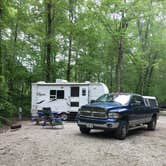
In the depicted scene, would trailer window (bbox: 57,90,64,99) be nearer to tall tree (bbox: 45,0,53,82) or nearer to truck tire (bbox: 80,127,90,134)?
tall tree (bbox: 45,0,53,82)

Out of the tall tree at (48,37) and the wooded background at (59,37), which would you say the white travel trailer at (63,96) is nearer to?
the wooded background at (59,37)

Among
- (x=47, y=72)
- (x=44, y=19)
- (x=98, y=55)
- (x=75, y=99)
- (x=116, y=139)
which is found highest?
(x=44, y=19)

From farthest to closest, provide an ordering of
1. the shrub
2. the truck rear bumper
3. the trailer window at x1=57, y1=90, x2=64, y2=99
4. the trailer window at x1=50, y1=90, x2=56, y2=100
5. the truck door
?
1. the trailer window at x1=50, y1=90, x2=56, y2=100
2. the trailer window at x1=57, y1=90, x2=64, y2=99
3. the shrub
4. the truck door
5. the truck rear bumper

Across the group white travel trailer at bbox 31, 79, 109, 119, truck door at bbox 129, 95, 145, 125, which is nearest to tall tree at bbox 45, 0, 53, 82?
white travel trailer at bbox 31, 79, 109, 119

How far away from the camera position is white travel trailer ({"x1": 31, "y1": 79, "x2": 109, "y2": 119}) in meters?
17.5

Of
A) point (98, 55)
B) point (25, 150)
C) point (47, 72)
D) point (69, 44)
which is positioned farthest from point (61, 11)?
point (25, 150)

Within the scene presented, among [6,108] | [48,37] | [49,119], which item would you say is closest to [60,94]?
[6,108]

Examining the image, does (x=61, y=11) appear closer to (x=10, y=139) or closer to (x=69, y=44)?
(x=69, y=44)

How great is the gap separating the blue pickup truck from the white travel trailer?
19.4ft

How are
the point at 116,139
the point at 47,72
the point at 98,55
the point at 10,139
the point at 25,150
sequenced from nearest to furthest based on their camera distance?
the point at 25,150 < the point at 10,139 < the point at 116,139 < the point at 47,72 < the point at 98,55

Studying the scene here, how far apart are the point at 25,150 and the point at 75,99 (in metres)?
10.3

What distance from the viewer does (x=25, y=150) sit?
7.40 meters

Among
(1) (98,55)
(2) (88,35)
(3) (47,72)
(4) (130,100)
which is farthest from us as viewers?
(1) (98,55)

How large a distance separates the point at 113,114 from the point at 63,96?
28.1 feet
